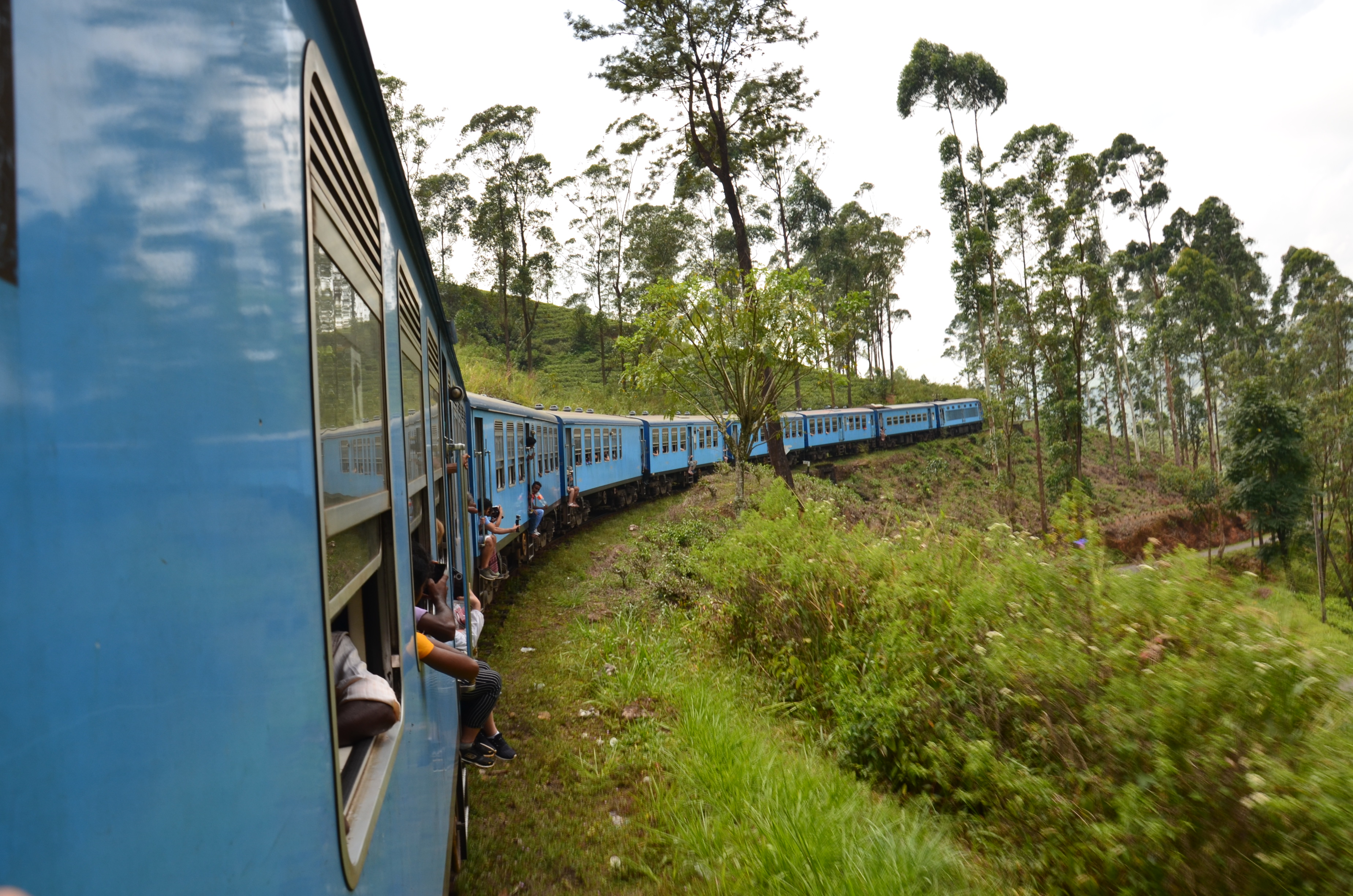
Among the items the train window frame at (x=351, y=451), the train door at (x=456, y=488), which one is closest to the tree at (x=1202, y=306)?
the train door at (x=456, y=488)

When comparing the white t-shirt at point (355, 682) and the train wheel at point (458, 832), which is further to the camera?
the train wheel at point (458, 832)

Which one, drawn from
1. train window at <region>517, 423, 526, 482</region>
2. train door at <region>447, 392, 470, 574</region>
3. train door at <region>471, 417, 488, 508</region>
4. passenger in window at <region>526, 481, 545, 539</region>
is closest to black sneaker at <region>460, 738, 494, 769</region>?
train door at <region>447, 392, 470, 574</region>

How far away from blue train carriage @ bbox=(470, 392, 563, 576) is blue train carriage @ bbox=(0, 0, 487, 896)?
6.60 m

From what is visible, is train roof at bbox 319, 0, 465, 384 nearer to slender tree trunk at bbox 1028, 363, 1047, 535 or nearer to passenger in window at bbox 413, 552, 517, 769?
passenger in window at bbox 413, 552, 517, 769

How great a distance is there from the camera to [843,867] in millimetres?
3383

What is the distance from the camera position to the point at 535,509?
472 inches

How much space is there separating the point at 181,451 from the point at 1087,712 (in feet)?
12.4

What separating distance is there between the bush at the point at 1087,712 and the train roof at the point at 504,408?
507cm

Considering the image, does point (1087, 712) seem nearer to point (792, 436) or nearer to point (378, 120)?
point (378, 120)

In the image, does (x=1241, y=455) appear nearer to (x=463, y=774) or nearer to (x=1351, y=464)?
(x=1351, y=464)

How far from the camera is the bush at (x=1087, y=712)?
8.57 feet

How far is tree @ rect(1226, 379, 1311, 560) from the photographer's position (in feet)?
87.5

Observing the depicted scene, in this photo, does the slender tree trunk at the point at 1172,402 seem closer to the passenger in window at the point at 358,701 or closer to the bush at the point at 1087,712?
the bush at the point at 1087,712

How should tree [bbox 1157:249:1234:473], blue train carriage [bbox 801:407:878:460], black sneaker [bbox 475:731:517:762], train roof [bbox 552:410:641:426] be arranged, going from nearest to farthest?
1. black sneaker [bbox 475:731:517:762]
2. train roof [bbox 552:410:641:426]
3. blue train carriage [bbox 801:407:878:460]
4. tree [bbox 1157:249:1234:473]
